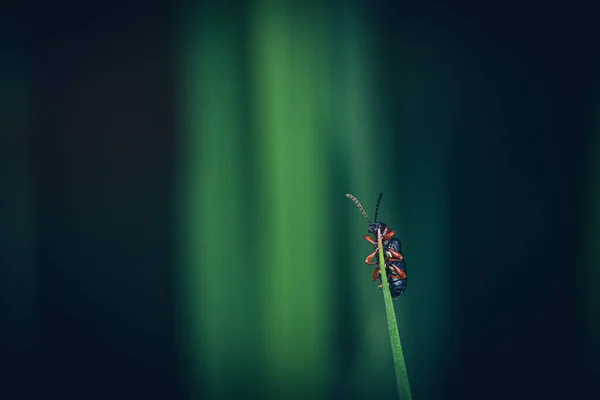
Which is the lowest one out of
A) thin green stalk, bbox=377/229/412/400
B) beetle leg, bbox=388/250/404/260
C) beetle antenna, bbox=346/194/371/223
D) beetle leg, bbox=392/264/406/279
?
thin green stalk, bbox=377/229/412/400

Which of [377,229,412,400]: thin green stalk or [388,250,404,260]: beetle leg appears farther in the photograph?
[388,250,404,260]: beetle leg

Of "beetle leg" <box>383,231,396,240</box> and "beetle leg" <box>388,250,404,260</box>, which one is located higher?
"beetle leg" <box>383,231,396,240</box>

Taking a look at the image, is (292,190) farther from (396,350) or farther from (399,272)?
(396,350)

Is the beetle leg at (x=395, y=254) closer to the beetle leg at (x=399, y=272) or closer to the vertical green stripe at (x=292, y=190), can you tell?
the beetle leg at (x=399, y=272)

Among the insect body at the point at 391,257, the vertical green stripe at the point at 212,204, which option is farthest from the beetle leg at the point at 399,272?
the vertical green stripe at the point at 212,204

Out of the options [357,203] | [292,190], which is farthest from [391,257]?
[292,190]

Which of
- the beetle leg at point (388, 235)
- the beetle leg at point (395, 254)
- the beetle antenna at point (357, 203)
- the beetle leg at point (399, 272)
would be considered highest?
the beetle antenna at point (357, 203)

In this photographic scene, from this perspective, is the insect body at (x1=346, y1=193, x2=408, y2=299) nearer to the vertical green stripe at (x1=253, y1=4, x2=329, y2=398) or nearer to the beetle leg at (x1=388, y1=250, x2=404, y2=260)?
the beetle leg at (x1=388, y1=250, x2=404, y2=260)

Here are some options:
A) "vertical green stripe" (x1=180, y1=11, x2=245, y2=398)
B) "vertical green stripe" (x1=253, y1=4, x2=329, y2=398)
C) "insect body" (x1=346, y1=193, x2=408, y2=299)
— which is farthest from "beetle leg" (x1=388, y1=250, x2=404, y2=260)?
"vertical green stripe" (x1=180, y1=11, x2=245, y2=398)
